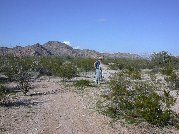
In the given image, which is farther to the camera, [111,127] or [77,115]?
[77,115]

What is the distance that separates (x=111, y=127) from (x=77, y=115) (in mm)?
2154

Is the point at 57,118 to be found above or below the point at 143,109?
below

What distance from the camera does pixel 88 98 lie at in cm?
1859

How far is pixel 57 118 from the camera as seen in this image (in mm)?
13578

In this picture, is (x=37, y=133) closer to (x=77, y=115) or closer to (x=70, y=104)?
(x=77, y=115)

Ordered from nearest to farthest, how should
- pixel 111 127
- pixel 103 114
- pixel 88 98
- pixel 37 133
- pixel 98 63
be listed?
pixel 37 133 → pixel 111 127 → pixel 103 114 → pixel 88 98 → pixel 98 63

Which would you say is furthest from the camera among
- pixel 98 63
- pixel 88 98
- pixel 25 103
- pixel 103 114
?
pixel 98 63

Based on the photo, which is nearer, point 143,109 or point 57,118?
point 57,118

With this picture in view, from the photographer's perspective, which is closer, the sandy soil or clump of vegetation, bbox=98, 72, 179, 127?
the sandy soil

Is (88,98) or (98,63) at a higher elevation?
(98,63)

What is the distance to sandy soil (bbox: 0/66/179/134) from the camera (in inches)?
471

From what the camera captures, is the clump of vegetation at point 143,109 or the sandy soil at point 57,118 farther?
the clump of vegetation at point 143,109

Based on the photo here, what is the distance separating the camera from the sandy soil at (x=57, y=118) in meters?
12.0

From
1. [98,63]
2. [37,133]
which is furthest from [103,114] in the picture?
[98,63]
